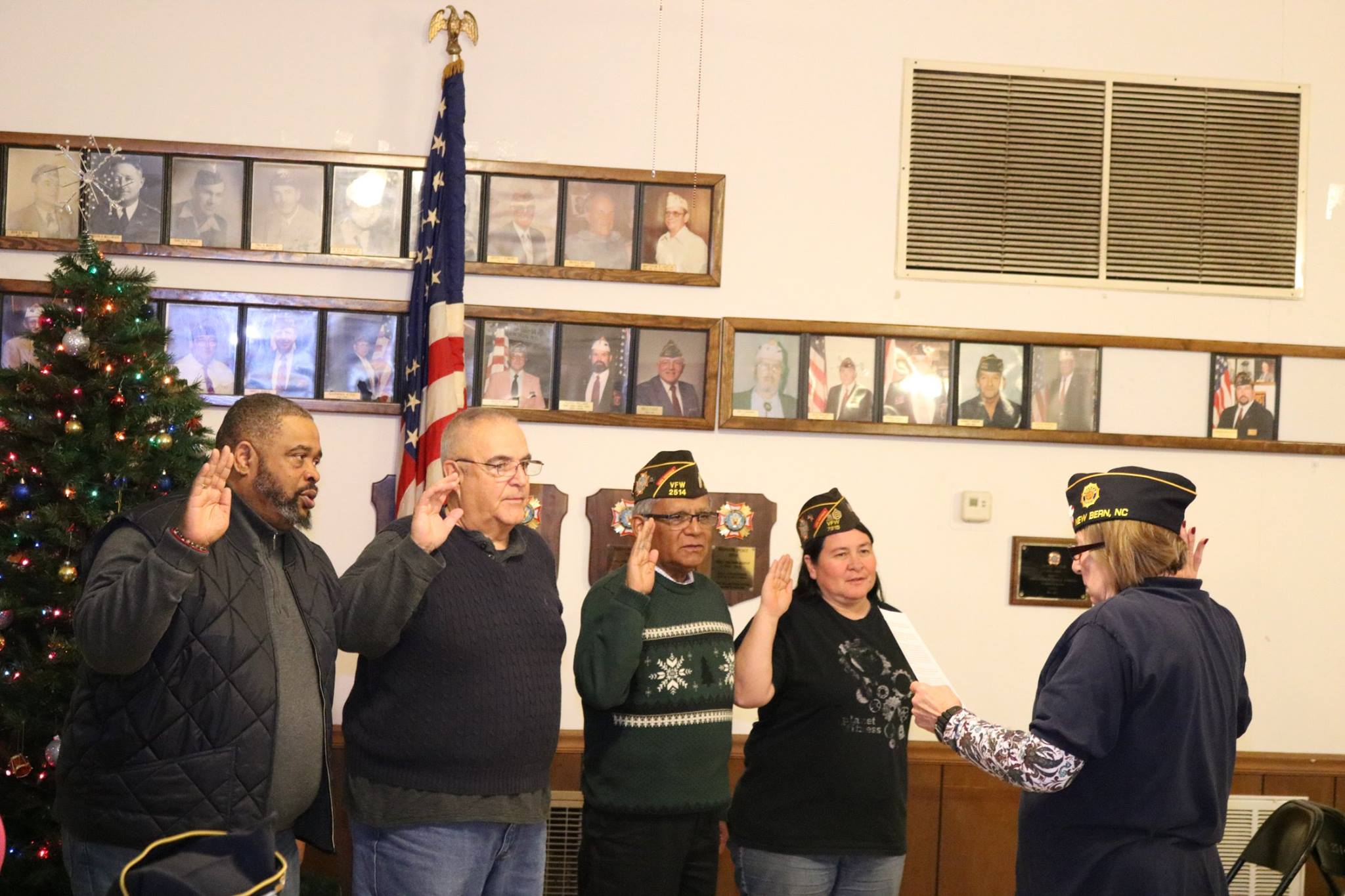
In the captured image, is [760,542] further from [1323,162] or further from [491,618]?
[1323,162]

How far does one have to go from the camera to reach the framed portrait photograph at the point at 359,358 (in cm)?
438

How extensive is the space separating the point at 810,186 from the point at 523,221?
1.10 m

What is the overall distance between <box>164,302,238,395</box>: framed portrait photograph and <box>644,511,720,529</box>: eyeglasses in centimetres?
195

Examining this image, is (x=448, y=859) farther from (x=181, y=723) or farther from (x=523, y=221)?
(x=523, y=221)

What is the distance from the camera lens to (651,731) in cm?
303

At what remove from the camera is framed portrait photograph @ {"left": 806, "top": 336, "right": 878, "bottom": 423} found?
178 inches

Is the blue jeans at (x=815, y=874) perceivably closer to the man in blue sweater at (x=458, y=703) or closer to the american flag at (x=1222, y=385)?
the man in blue sweater at (x=458, y=703)

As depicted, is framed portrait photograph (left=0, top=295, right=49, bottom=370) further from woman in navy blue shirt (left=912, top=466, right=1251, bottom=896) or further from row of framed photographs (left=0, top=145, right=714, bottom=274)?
woman in navy blue shirt (left=912, top=466, right=1251, bottom=896)

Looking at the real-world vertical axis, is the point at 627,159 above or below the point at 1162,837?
above

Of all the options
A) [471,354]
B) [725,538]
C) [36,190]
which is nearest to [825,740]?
[725,538]

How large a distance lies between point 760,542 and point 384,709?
208cm

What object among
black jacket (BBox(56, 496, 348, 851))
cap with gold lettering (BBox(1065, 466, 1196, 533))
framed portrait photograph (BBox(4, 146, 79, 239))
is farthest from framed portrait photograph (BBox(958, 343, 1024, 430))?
framed portrait photograph (BBox(4, 146, 79, 239))

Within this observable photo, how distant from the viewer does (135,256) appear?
431 cm

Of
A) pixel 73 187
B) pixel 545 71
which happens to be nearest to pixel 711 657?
pixel 545 71
